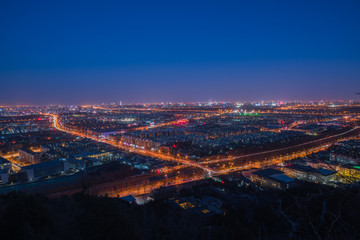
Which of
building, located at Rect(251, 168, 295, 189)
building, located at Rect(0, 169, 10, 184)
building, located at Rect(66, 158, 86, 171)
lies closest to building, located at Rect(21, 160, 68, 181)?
building, located at Rect(66, 158, 86, 171)

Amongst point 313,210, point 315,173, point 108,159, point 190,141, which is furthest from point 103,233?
point 190,141

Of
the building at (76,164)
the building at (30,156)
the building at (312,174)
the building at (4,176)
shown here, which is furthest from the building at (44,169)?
the building at (312,174)

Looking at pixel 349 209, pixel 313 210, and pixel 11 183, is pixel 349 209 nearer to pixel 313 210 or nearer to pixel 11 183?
pixel 313 210

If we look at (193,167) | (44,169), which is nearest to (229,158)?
(193,167)

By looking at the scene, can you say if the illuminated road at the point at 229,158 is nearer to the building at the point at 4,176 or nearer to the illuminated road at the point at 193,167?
the illuminated road at the point at 193,167

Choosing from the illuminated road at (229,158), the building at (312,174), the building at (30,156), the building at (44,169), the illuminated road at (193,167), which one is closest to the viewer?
the illuminated road at (193,167)

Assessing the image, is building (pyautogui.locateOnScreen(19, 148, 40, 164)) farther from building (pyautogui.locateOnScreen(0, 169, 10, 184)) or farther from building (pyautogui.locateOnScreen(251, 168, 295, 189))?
building (pyautogui.locateOnScreen(251, 168, 295, 189))

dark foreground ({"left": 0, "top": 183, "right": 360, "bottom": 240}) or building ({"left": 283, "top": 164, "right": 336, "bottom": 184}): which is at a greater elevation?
dark foreground ({"left": 0, "top": 183, "right": 360, "bottom": 240})
